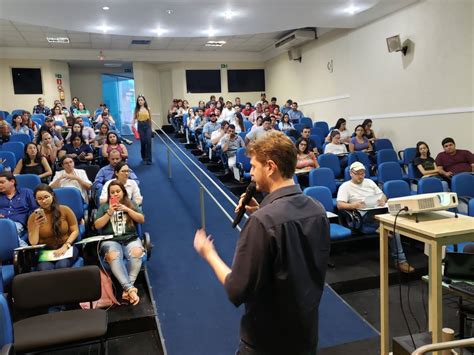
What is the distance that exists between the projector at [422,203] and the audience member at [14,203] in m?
3.00

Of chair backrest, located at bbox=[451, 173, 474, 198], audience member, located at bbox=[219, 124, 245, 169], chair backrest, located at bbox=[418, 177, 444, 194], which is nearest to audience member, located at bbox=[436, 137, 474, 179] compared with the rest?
chair backrest, located at bbox=[451, 173, 474, 198]

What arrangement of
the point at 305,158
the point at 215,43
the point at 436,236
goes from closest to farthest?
the point at 436,236 < the point at 305,158 < the point at 215,43

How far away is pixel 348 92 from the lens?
824 cm

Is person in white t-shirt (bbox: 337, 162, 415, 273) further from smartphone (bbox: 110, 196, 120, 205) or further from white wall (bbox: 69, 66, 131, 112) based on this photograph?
white wall (bbox: 69, 66, 131, 112)

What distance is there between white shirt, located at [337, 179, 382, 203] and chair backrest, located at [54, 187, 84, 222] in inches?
97.0

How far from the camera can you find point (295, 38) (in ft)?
31.2

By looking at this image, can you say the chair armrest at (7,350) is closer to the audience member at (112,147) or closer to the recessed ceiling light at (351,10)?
the audience member at (112,147)

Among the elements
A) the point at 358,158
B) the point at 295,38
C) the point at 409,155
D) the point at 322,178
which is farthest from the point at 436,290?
the point at 295,38

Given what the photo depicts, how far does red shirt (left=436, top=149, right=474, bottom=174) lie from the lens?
503cm

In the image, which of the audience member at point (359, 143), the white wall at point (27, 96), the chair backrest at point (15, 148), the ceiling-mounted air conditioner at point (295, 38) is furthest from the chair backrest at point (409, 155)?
the white wall at point (27, 96)

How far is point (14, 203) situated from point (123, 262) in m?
1.28

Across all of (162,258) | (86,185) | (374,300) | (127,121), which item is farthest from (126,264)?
(127,121)

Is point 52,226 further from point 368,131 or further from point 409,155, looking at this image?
point 368,131

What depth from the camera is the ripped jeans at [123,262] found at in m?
2.81
